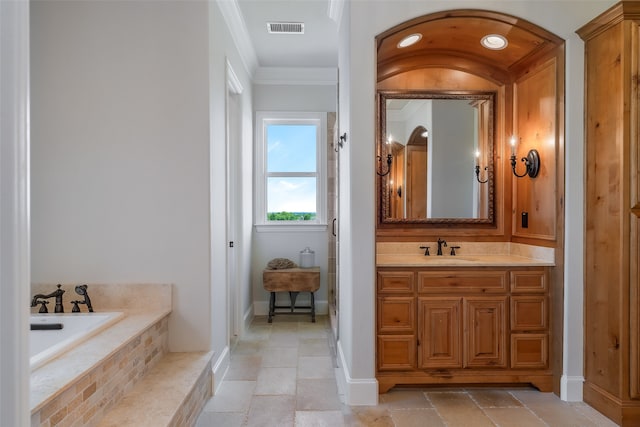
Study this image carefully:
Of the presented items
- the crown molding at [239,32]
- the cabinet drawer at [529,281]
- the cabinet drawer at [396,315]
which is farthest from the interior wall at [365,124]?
the crown molding at [239,32]

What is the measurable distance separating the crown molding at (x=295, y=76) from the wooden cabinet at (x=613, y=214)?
105 inches

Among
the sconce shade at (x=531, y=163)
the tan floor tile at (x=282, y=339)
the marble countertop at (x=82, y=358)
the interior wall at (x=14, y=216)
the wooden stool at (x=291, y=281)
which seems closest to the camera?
the interior wall at (x=14, y=216)

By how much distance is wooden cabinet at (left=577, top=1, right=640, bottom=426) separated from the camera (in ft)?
7.27

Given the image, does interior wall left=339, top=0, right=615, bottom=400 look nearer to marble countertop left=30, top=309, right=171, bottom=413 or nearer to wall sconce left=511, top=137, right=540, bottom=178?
wall sconce left=511, top=137, right=540, bottom=178

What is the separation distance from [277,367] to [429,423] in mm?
1273

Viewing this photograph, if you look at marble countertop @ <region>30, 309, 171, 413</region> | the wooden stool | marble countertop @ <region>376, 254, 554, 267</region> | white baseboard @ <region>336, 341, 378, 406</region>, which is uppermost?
marble countertop @ <region>376, 254, 554, 267</region>

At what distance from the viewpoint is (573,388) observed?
251cm

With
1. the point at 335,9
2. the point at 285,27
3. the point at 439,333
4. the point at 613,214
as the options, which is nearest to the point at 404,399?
the point at 439,333

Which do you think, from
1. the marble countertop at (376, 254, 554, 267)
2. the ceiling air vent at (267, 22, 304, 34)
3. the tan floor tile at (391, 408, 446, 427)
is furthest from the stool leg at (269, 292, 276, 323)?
the ceiling air vent at (267, 22, 304, 34)

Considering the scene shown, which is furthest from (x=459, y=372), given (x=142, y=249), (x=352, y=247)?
(x=142, y=249)

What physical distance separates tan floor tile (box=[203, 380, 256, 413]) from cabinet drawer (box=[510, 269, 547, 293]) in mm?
1938

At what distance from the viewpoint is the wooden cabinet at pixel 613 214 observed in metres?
2.22

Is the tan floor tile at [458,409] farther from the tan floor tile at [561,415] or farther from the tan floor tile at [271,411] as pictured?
the tan floor tile at [271,411]

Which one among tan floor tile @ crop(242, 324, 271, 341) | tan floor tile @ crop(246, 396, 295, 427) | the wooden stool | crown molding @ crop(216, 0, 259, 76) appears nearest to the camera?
tan floor tile @ crop(246, 396, 295, 427)
